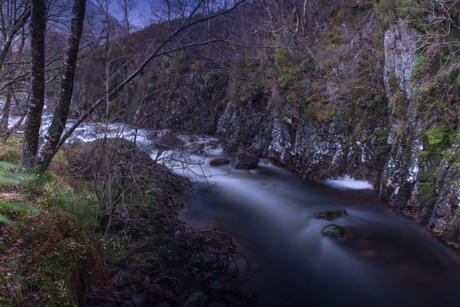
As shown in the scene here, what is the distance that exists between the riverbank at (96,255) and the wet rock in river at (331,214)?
108 inches

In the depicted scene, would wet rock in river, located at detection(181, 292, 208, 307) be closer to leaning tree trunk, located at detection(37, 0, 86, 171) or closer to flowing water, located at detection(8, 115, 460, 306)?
flowing water, located at detection(8, 115, 460, 306)

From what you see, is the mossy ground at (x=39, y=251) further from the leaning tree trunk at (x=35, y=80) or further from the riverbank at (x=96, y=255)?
the leaning tree trunk at (x=35, y=80)

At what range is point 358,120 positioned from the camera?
30.2ft

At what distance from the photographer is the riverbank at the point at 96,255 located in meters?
2.86

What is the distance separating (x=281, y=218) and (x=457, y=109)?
16.4 ft

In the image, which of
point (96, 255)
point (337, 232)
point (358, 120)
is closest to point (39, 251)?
point (96, 255)

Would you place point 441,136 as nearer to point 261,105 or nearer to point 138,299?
point 138,299

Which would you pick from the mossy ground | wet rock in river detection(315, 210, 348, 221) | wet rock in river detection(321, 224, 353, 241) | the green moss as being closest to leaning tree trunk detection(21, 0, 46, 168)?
the mossy ground

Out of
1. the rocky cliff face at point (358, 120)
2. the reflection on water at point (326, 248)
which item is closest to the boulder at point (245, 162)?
the rocky cliff face at point (358, 120)

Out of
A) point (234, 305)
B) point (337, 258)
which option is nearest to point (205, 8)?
point (234, 305)

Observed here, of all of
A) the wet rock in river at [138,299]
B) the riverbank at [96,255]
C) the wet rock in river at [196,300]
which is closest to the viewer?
the riverbank at [96,255]

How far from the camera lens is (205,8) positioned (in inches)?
200

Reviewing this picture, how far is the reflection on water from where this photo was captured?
4.83m

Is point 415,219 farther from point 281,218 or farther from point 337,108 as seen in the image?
point 337,108
